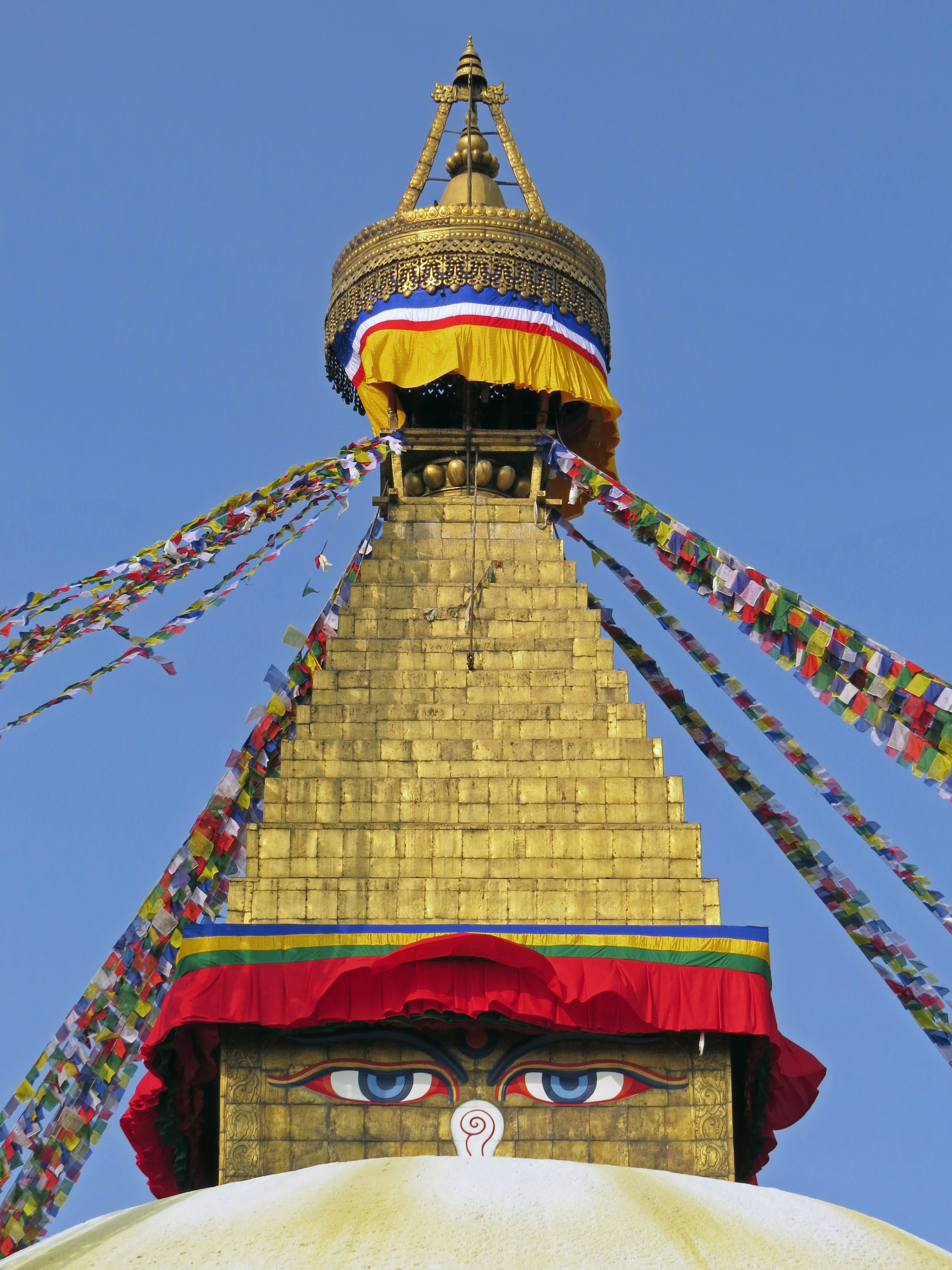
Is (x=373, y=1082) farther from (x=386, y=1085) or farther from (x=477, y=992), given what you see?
(x=477, y=992)

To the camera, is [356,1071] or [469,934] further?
[356,1071]

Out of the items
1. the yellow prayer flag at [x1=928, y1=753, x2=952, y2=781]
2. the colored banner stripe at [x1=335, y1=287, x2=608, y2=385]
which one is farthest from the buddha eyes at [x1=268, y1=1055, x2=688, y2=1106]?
the colored banner stripe at [x1=335, y1=287, x2=608, y2=385]

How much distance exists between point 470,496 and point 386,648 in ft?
8.11

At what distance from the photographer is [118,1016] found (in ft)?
51.1

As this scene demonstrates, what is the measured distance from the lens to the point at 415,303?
19172 mm

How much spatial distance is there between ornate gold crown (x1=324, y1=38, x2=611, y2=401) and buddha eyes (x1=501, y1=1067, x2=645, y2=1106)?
834cm

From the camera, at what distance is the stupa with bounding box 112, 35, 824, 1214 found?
13.7 meters

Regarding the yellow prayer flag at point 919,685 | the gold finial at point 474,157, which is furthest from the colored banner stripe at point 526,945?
the gold finial at point 474,157

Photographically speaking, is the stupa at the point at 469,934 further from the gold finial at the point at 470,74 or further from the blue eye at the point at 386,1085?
the gold finial at the point at 470,74

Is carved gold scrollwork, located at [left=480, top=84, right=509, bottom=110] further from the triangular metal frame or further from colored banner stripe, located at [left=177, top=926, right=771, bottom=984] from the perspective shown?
colored banner stripe, located at [left=177, top=926, right=771, bottom=984]

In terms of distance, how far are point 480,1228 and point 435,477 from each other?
496 inches

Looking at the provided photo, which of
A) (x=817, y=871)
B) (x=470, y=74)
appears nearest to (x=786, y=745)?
(x=817, y=871)

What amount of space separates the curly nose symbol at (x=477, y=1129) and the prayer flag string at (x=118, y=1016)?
2.90 meters

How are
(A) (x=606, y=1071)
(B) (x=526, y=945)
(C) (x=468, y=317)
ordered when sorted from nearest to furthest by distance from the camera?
(B) (x=526, y=945)
(A) (x=606, y=1071)
(C) (x=468, y=317)
